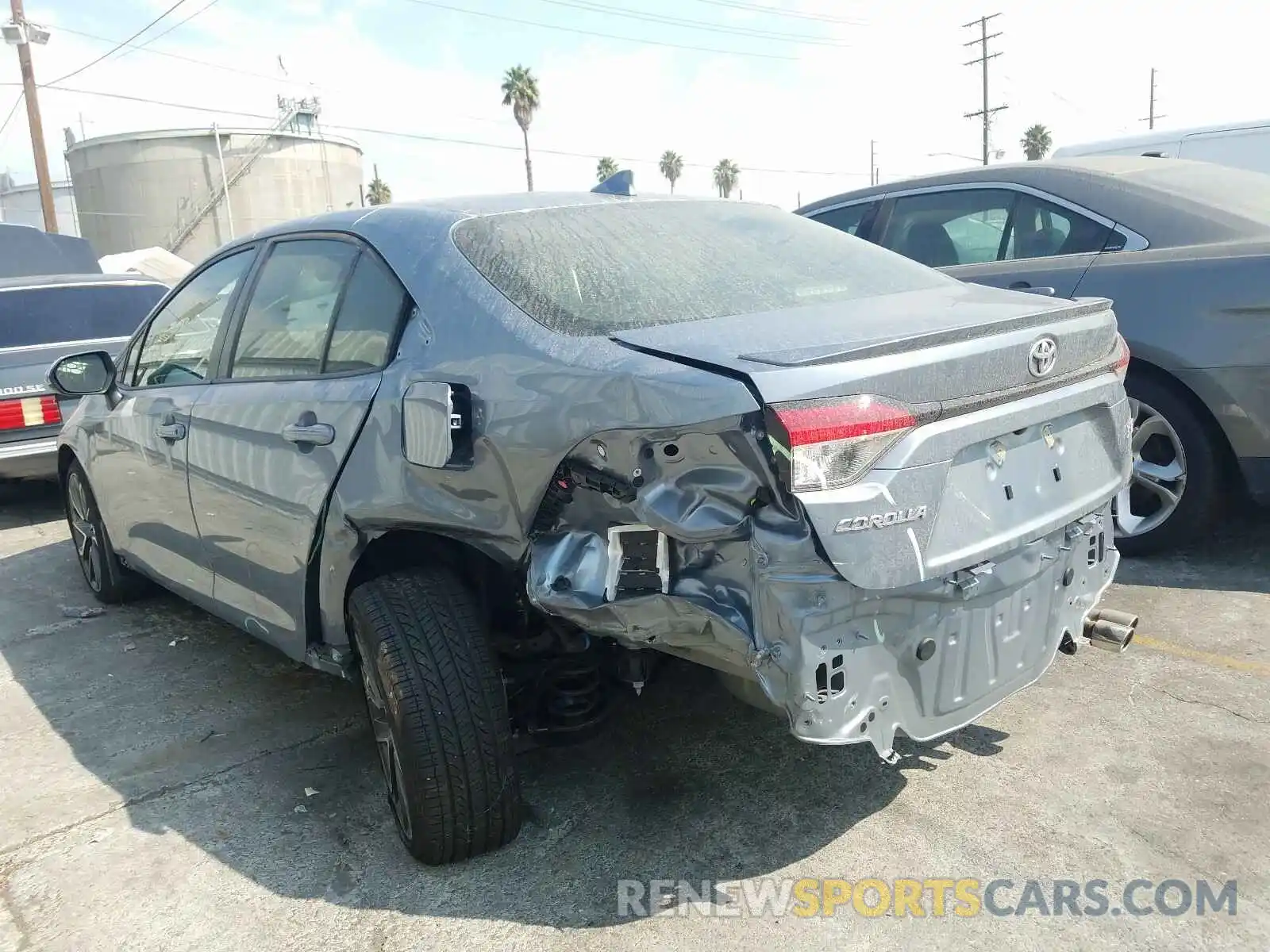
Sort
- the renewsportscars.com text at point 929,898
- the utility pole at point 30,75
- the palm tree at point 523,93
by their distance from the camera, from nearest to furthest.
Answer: the renewsportscars.com text at point 929,898 < the utility pole at point 30,75 < the palm tree at point 523,93

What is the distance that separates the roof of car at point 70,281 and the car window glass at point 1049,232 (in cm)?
615

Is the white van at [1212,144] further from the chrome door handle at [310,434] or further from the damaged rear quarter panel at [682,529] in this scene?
the chrome door handle at [310,434]

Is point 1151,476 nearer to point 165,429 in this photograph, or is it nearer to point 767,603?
point 767,603

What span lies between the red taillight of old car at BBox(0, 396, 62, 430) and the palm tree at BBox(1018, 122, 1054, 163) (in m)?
53.4

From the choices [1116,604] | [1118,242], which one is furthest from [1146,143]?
[1116,604]

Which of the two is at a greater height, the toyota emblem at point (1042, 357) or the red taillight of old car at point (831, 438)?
the toyota emblem at point (1042, 357)

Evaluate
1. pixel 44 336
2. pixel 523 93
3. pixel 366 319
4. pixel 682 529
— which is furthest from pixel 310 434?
pixel 523 93

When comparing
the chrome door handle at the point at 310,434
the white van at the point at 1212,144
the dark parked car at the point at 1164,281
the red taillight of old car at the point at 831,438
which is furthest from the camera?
the white van at the point at 1212,144

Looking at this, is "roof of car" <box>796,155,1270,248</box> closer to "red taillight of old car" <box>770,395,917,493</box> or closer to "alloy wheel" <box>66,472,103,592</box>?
"red taillight of old car" <box>770,395,917,493</box>

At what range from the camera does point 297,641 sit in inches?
116

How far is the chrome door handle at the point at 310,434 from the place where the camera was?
2.67m

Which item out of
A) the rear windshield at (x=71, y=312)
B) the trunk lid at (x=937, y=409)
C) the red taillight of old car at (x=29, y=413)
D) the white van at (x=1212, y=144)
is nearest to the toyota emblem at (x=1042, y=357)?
the trunk lid at (x=937, y=409)

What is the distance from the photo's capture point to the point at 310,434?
272 centimetres

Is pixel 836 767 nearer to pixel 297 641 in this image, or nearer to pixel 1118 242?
pixel 297 641
